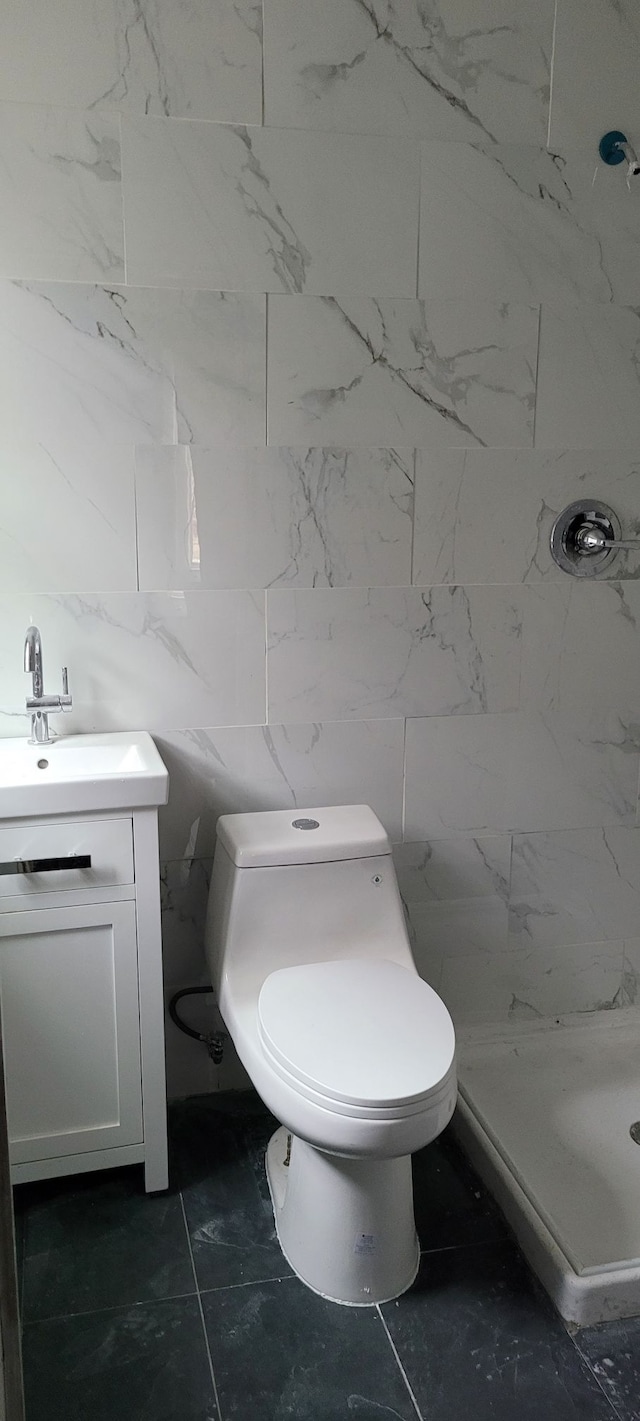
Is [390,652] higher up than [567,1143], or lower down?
higher up

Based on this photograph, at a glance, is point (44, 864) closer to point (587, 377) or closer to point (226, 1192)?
point (226, 1192)

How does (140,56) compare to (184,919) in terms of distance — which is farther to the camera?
(184,919)

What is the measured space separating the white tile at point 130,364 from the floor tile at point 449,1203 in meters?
1.54

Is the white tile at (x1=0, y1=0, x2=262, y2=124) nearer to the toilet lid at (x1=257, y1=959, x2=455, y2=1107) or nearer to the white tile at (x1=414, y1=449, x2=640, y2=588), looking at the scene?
the white tile at (x1=414, y1=449, x2=640, y2=588)

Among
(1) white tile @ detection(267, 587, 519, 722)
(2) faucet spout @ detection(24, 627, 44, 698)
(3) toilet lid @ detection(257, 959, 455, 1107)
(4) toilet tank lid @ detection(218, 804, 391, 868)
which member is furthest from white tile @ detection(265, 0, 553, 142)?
(3) toilet lid @ detection(257, 959, 455, 1107)

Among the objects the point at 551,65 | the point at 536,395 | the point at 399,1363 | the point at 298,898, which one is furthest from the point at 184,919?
the point at 551,65

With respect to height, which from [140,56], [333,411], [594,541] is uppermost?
[140,56]

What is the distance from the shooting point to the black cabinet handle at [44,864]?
1789 millimetres

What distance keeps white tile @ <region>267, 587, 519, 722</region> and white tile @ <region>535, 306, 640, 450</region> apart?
392mm

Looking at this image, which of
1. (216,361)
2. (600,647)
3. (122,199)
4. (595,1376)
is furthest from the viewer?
(600,647)

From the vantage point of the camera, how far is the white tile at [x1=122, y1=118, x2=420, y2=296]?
6.37 ft

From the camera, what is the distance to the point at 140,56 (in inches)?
Answer: 74.5

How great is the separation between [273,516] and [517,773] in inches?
32.5

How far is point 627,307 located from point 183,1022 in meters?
1.85
